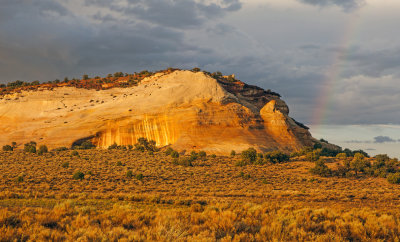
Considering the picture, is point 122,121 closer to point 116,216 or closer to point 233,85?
point 233,85

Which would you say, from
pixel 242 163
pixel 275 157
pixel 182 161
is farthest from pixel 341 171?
pixel 182 161

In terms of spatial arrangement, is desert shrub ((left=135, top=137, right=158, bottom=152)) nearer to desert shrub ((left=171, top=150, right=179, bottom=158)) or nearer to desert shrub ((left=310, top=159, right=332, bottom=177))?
desert shrub ((left=171, top=150, right=179, bottom=158))

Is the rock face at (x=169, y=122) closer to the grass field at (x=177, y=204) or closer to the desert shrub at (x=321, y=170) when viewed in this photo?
the grass field at (x=177, y=204)

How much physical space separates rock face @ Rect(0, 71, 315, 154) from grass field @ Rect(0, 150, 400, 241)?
8.79 meters

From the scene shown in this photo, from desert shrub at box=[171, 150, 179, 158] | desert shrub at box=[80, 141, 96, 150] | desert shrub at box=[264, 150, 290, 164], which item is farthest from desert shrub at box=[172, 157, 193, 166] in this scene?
desert shrub at box=[80, 141, 96, 150]

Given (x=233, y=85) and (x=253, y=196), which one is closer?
(x=253, y=196)

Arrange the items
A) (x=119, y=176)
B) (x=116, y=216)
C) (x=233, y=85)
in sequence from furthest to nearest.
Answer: (x=233, y=85), (x=119, y=176), (x=116, y=216)

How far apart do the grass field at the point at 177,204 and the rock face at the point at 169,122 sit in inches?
346

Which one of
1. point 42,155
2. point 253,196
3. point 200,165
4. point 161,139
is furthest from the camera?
point 161,139

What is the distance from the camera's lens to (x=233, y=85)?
85.4m

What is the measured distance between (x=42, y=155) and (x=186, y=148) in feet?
72.4

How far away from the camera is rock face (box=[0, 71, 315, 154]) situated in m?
60.3

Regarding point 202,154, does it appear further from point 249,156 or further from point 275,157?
point 275,157

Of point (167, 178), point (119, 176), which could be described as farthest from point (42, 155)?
point (167, 178)
